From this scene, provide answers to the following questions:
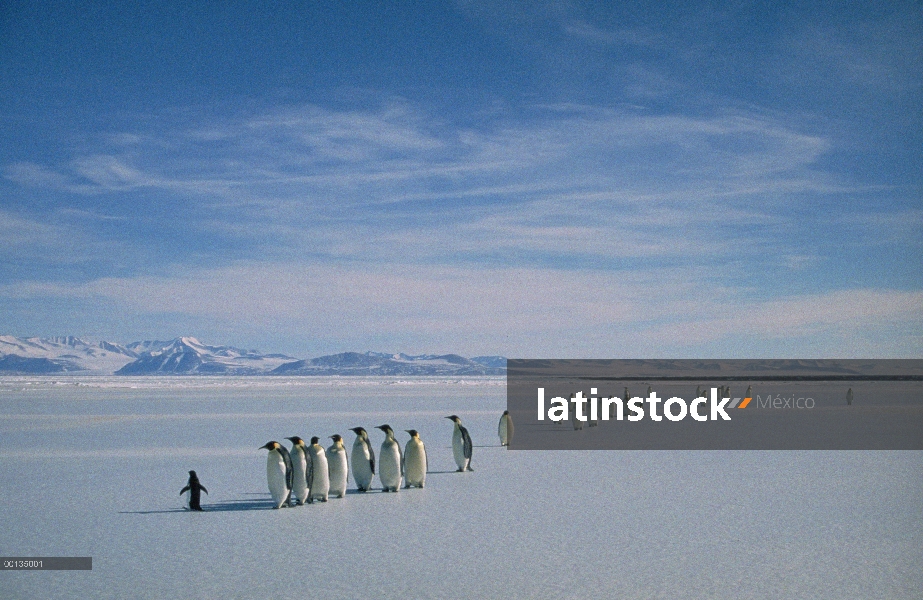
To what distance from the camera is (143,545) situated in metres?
6.09

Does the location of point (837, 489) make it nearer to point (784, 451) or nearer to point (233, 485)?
point (784, 451)

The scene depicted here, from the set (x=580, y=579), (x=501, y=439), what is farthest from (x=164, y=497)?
(x=501, y=439)

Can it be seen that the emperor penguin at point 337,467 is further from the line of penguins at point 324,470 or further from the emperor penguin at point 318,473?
the emperor penguin at point 318,473

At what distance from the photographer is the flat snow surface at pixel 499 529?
16.6 ft

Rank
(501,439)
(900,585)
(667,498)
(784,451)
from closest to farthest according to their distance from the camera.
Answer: (900,585) → (667,498) → (784,451) → (501,439)

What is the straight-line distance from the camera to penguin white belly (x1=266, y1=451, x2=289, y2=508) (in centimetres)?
738

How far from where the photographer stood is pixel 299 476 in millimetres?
7676

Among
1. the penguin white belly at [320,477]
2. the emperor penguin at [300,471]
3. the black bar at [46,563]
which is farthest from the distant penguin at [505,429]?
the black bar at [46,563]

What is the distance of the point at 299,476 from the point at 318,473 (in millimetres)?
186

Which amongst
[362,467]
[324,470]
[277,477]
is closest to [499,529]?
[324,470]

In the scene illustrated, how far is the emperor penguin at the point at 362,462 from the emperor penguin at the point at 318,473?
2.40 feet

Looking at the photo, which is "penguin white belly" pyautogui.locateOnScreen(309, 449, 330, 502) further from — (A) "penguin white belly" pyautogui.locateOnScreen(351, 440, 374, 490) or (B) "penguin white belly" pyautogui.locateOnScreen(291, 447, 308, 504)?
(A) "penguin white belly" pyautogui.locateOnScreen(351, 440, 374, 490)

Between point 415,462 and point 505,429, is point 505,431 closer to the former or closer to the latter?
point 505,429

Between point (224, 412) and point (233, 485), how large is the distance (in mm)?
14152
